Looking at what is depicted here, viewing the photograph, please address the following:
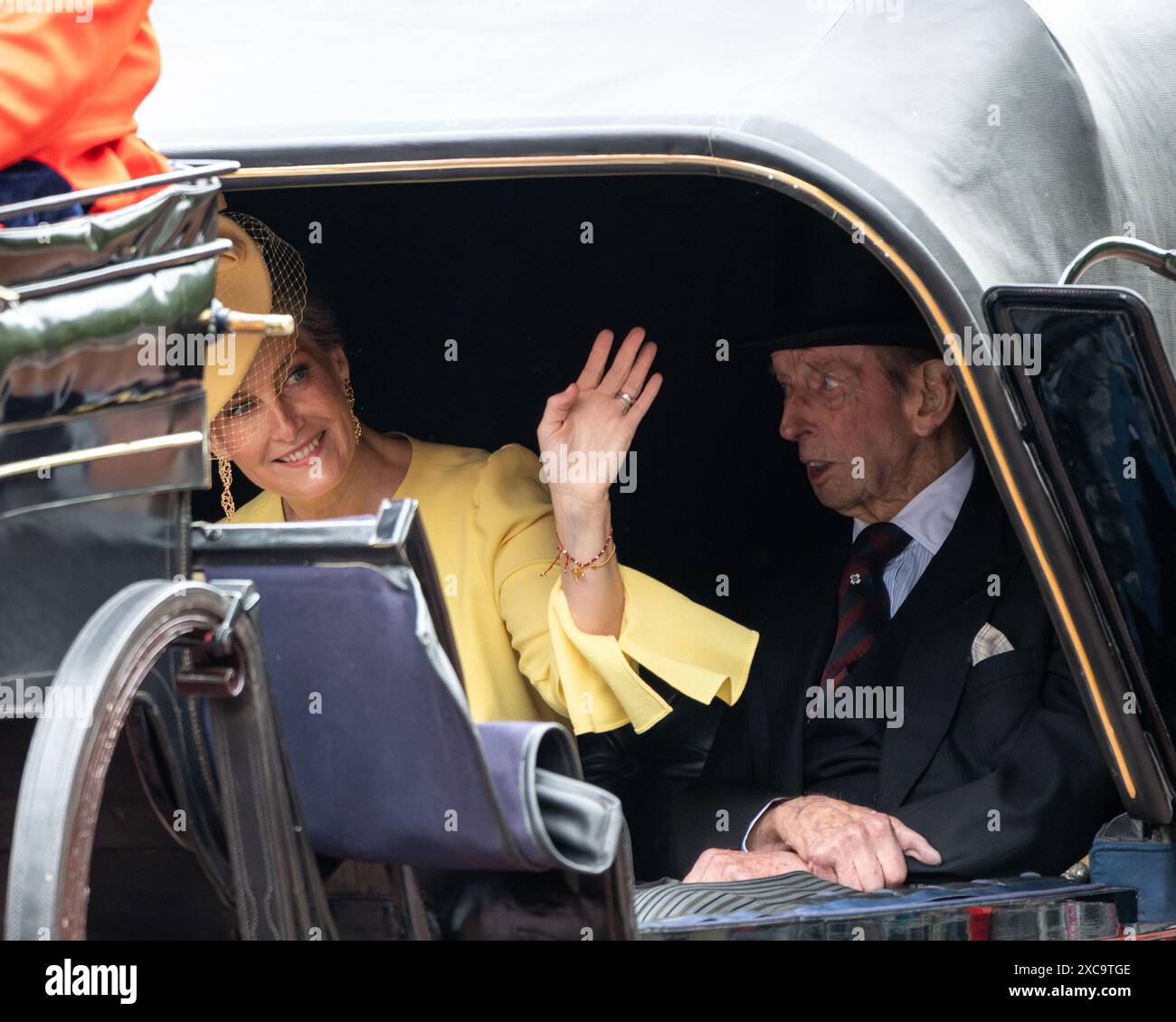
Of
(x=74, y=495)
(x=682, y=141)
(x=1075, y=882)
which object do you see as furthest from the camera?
(x=1075, y=882)

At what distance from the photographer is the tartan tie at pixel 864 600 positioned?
2973mm

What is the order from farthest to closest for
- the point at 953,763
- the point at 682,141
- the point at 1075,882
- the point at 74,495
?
the point at 953,763
the point at 1075,882
the point at 682,141
the point at 74,495

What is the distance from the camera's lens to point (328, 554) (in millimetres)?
1736

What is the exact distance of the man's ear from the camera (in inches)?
118

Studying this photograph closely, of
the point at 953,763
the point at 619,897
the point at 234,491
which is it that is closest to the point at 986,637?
the point at 953,763

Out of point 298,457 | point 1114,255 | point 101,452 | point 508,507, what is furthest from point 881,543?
point 101,452

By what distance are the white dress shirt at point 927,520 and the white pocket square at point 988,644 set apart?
0.21 metres

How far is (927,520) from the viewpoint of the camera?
2.97 m

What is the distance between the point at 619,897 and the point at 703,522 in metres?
1.70

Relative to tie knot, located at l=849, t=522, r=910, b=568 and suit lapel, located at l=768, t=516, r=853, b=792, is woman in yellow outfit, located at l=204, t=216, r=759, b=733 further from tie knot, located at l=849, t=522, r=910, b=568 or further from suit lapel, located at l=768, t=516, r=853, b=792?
tie knot, located at l=849, t=522, r=910, b=568

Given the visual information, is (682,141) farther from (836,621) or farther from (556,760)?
(836,621)

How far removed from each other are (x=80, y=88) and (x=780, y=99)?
0.93 meters

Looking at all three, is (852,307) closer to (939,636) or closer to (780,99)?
(939,636)

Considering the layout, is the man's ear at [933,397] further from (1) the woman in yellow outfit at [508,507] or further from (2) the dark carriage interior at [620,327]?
(1) the woman in yellow outfit at [508,507]
